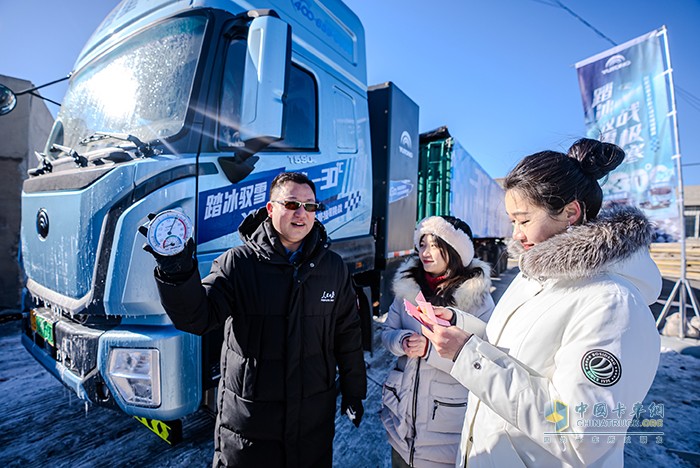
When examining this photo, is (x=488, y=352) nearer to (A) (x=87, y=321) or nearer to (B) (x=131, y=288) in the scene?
(B) (x=131, y=288)

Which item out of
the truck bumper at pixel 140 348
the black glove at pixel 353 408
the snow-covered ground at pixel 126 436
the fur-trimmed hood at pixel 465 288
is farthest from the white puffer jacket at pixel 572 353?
the snow-covered ground at pixel 126 436

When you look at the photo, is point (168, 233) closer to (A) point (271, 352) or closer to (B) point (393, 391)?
(A) point (271, 352)

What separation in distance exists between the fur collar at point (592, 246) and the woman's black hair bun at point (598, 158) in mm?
153

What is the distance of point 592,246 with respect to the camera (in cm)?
93

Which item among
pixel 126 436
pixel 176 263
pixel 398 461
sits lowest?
pixel 126 436

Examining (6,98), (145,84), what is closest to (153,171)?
(145,84)

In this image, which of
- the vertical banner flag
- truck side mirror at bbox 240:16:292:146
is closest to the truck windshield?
truck side mirror at bbox 240:16:292:146

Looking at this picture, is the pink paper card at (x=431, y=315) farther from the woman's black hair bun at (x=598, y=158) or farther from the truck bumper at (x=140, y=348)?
the truck bumper at (x=140, y=348)

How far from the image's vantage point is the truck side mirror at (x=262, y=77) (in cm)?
182

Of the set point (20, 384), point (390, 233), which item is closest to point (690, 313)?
point (390, 233)

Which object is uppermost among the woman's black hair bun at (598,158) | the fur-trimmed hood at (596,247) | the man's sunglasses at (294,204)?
the woman's black hair bun at (598,158)

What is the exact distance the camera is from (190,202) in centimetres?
178

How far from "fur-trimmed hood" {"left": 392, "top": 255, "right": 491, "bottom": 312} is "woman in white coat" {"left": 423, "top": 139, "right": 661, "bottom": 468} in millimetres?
454

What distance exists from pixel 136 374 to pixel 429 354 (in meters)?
1.42
